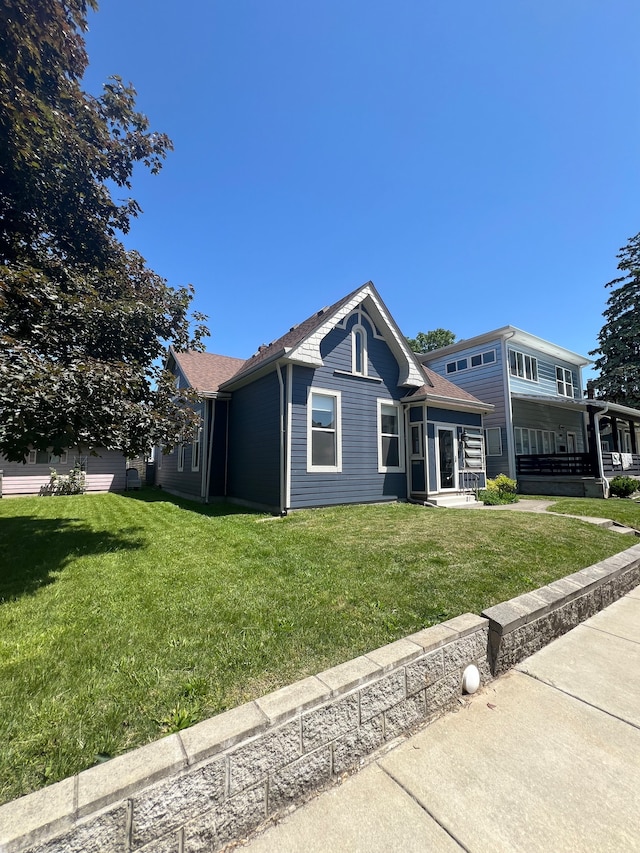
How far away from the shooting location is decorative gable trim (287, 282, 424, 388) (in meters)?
9.30

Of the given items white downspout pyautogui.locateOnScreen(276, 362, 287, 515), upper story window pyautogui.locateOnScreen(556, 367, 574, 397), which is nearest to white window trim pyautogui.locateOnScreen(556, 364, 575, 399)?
upper story window pyautogui.locateOnScreen(556, 367, 574, 397)

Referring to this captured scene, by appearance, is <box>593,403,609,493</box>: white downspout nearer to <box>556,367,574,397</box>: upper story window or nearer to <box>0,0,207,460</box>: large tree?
<box>556,367,574,397</box>: upper story window

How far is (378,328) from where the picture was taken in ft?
37.0

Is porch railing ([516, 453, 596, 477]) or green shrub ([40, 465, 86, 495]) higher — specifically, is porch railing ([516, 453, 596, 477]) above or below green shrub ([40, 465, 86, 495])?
above

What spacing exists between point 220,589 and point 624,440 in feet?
96.3

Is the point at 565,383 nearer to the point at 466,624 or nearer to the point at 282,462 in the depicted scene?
the point at 282,462

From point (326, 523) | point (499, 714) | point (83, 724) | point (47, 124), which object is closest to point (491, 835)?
point (499, 714)

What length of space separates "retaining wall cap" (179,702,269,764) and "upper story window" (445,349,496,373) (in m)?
18.0

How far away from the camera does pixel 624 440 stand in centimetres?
2402

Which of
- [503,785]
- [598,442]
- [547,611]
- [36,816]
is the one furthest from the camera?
[598,442]

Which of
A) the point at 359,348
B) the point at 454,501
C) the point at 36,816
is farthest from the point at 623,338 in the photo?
the point at 36,816

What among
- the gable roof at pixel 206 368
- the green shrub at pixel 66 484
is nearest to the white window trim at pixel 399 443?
the gable roof at pixel 206 368

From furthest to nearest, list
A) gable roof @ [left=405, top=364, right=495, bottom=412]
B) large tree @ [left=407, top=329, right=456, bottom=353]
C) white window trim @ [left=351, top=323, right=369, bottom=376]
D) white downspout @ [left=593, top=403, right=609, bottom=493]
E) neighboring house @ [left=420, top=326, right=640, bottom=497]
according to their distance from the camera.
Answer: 1. large tree @ [left=407, top=329, right=456, bottom=353]
2. neighboring house @ [left=420, top=326, right=640, bottom=497]
3. white downspout @ [left=593, top=403, right=609, bottom=493]
4. gable roof @ [left=405, top=364, right=495, bottom=412]
5. white window trim @ [left=351, top=323, right=369, bottom=376]

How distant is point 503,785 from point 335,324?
939 centimetres
